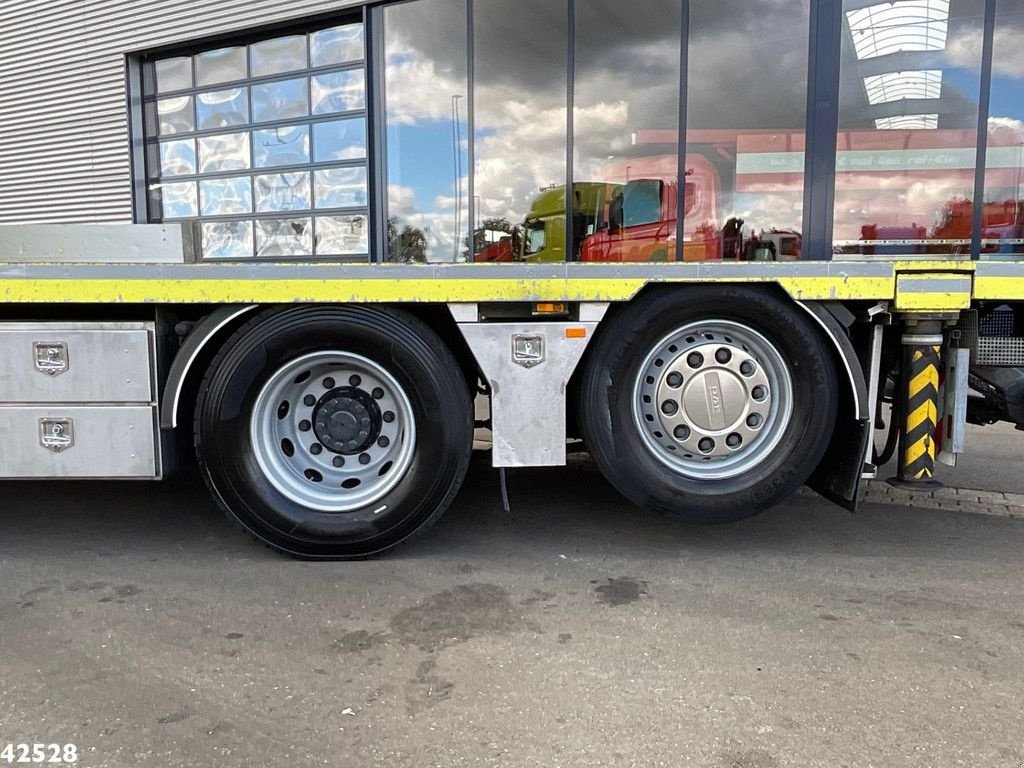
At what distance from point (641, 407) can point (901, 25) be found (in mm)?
2859

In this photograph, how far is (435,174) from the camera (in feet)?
24.7

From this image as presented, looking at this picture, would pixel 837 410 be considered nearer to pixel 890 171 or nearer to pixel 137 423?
pixel 890 171

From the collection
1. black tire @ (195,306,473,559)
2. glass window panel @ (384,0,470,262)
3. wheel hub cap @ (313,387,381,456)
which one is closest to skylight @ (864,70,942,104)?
black tire @ (195,306,473,559)

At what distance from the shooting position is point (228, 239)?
10500 mm

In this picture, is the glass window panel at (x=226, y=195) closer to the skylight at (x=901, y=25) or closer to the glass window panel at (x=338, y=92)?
the glass window panel at (x=338, y=92)

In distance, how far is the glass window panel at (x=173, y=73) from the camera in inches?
416

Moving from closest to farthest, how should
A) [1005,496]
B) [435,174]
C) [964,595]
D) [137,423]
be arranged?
[964,595], [137,423], [1005,496], [435,174]

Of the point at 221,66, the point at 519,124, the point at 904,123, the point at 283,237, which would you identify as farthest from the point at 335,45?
the point at 904,123

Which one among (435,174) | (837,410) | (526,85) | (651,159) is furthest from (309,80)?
(837,410)

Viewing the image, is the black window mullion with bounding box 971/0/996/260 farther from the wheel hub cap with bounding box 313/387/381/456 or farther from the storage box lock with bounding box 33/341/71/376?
the storage box lock with bounding box 33/341/71/376

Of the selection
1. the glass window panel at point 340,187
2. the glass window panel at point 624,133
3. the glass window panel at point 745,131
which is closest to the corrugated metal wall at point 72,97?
the glass window panel at point 340,187

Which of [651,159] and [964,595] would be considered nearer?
[964,595]

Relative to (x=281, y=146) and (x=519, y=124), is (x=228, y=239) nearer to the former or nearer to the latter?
(x=281, y=146)

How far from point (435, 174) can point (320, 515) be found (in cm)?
469
